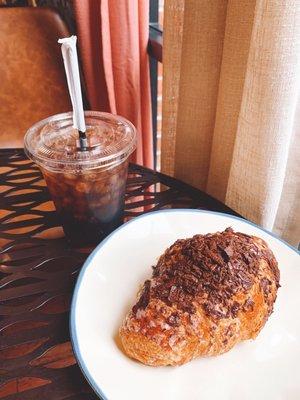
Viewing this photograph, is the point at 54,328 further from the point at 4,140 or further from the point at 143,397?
the point at 4,140

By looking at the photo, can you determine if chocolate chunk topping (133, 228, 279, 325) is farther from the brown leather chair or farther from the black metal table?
the brown leather chair

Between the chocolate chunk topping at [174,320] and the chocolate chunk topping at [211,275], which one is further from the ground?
the chocolate chunk topping at [211,275]

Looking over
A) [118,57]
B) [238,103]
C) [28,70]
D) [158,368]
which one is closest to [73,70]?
[238,103]

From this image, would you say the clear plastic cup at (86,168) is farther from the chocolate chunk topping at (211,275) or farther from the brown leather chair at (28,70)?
the brown leather chair at (28,70)

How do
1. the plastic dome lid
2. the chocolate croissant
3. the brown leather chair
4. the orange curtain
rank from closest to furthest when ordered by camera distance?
the chocolate croissant → the plastic dome lid → the orange curtain → the brown leather chair

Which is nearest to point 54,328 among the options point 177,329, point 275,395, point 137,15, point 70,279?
point 70,279

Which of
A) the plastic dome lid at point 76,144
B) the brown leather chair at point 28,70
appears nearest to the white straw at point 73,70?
the plastic dome lid at point 76,144

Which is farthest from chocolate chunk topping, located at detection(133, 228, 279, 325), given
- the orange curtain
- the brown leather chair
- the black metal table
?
the brown leather chair

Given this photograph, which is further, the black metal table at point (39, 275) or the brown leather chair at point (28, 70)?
the brown leather chair at point (28, 70)
